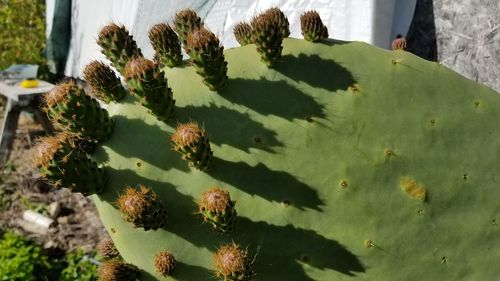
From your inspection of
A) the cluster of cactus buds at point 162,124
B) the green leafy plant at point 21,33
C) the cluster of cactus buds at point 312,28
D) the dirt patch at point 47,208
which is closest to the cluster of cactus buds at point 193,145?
the cluster of cactus buds at point 162,124

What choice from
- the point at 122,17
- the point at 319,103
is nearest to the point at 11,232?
the point at 122,17

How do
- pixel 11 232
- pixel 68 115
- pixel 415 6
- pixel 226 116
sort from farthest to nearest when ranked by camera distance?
pixel 11 232
pixel 415 6
pixel 226 116
pixel 68 115

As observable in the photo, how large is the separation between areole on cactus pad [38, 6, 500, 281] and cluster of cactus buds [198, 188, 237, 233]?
0.01m

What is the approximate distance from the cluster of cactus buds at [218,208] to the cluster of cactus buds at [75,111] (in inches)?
9.8

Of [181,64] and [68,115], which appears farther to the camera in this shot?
[181,64]

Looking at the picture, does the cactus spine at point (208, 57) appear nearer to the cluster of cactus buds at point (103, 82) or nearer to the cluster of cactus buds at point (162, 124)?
the cluster of cactus buds at point (162, 124)

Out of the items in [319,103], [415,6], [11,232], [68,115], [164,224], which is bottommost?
[11,232]

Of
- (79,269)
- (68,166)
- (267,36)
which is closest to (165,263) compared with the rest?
(68,166)

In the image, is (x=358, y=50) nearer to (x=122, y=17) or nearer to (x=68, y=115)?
(x=68, y=115)

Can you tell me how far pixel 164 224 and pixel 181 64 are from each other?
1.11 ft

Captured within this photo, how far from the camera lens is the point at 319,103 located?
1.10 meters

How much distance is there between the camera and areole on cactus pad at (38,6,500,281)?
3.33 ft

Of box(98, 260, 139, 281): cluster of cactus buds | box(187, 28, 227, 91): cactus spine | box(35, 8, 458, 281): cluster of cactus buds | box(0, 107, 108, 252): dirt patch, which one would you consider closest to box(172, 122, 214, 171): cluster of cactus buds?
box(35, 8, 458, 281): cluster of cactus buds

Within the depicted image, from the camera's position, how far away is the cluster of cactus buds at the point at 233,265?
87cm
